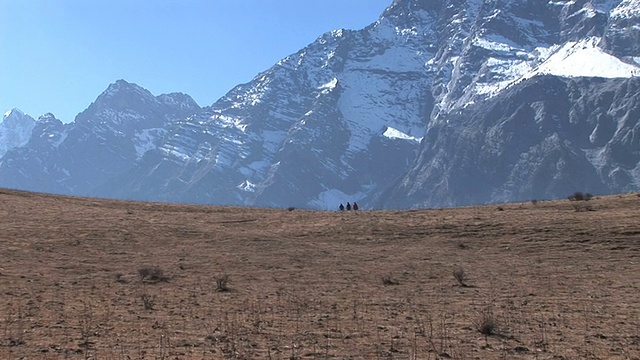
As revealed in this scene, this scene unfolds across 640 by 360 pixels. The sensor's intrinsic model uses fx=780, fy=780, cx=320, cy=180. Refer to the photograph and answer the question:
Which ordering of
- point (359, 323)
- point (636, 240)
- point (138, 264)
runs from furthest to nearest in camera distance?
point (636, 240) < point (138, 264) < point (359, 323)

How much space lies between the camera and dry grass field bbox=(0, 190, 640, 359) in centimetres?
1939

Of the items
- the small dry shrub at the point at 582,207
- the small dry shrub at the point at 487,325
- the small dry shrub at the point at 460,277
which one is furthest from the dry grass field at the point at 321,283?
the small dry shrub at the point at 460,277

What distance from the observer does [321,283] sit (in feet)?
97.1

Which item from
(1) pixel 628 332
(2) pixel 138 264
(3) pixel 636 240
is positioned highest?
(3) pixel 636 240

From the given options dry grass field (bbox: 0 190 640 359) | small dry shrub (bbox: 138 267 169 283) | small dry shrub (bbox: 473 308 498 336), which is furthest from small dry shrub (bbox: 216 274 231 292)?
small dry shrub (bbox: 473 308 498 336)

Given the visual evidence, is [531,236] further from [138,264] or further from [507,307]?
[138,264]

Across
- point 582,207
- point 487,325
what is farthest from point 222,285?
point 582,207

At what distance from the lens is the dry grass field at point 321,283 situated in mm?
19391

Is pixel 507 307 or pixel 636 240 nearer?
pixel 507 307

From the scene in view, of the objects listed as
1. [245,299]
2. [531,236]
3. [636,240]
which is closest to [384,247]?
[531,236]

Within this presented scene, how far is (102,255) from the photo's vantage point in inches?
1378

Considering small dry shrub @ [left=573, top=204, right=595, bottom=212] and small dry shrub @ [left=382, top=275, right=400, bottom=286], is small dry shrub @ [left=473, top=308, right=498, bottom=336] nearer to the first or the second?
small dry shrub @ [left=382, top=275, right=400, bottom=286]

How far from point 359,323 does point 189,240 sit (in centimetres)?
2004

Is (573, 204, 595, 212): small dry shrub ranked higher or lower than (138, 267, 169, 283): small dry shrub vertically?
higher
